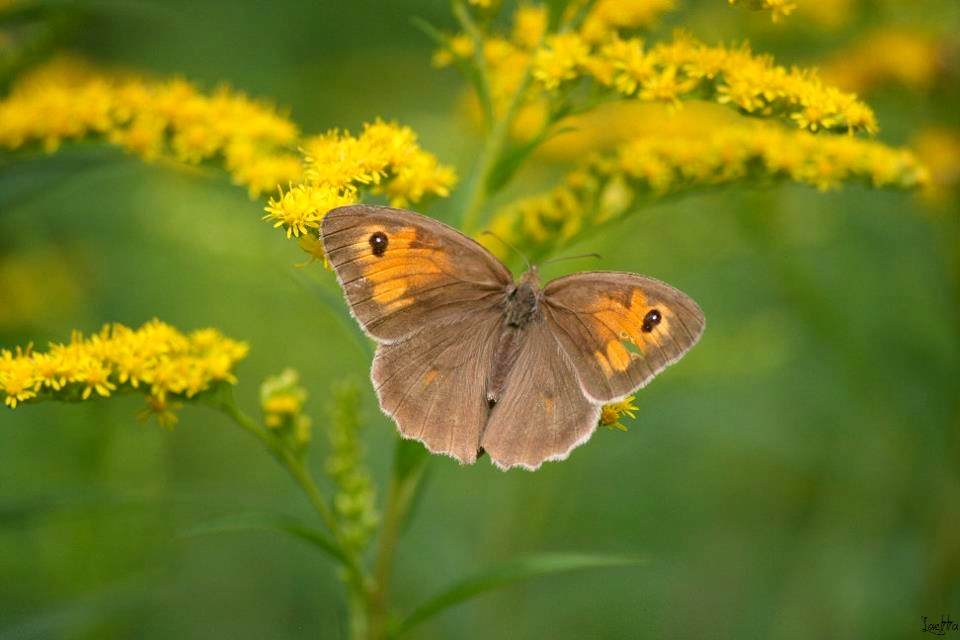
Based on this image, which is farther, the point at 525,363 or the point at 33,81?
the point at 33,81

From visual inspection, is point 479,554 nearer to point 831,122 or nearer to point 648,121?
point 648,121

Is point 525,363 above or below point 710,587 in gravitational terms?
above

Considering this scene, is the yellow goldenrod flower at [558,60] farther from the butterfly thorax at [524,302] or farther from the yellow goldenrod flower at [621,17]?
the butterfly thorax at [524,302]

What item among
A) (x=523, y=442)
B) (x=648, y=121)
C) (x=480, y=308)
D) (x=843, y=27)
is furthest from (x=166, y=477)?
(x=843, y=27)

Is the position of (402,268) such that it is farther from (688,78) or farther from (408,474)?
(688,78)

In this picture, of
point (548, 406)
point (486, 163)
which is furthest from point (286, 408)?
point (486, 163)

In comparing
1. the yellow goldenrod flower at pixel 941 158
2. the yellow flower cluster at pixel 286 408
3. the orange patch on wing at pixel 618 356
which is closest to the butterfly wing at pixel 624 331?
the orange patch on wing at pixel 618 356
